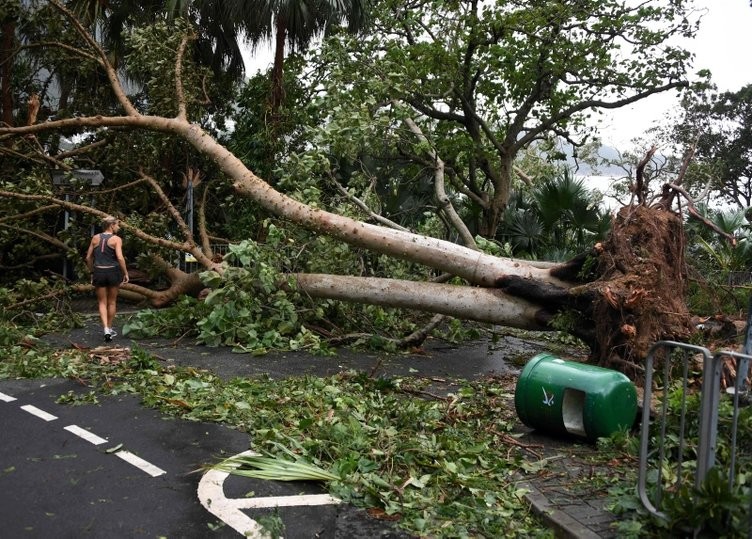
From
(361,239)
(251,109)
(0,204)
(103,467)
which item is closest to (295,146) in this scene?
(251,109)

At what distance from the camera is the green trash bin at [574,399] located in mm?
4875

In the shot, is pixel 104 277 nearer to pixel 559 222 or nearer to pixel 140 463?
pixel 140 463

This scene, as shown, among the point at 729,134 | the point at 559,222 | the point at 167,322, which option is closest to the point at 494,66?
the point at 559,222

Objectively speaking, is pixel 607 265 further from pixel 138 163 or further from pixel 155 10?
pixel 155 10

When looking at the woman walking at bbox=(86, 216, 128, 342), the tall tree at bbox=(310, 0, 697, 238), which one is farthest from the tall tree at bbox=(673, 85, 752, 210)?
the woman walking at bbox=(86, 216, 128, 342)

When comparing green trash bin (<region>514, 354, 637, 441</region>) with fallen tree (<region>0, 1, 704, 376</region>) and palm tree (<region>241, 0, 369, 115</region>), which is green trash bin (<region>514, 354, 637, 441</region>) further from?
palm tree (<region>241, 0, 369, 115</region>)

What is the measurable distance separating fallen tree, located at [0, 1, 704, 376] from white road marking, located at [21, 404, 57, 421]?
3.93 m

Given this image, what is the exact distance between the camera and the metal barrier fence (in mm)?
3076

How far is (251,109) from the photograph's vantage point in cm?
1641

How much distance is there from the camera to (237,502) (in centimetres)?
380

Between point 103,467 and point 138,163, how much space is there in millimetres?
8682

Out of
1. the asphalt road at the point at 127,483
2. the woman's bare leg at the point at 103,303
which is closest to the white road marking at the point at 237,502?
the asphalt road at the point at 127,483

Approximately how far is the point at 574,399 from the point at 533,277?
2.65 metres

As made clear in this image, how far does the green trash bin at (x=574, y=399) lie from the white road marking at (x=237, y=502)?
6.24 ft
